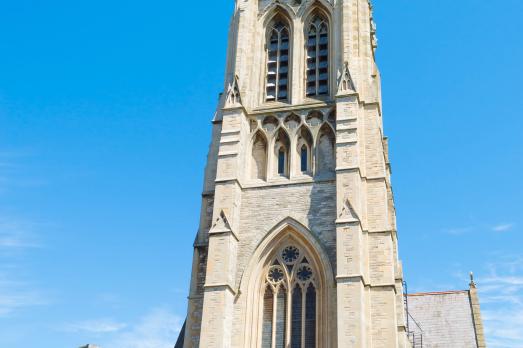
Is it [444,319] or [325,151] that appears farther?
[444,319]

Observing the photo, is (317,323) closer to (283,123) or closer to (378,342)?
(378,342)

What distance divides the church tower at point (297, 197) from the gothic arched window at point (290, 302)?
0.04 meters

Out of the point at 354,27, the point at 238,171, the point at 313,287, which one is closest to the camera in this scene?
the point at 313,287

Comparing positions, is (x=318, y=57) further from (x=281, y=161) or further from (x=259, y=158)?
(x=259, y=158)

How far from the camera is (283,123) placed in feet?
94.6

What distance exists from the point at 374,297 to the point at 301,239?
3.57 metres

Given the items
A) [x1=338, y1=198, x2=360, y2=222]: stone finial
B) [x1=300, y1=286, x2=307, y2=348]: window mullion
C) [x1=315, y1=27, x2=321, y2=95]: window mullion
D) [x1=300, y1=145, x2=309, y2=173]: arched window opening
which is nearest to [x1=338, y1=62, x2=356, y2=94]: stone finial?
[x1=315, y1=27, x2=321, y2=95]: window mullion

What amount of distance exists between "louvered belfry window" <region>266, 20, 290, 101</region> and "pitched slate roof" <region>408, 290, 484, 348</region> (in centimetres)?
1307

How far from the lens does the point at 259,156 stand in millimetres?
28656

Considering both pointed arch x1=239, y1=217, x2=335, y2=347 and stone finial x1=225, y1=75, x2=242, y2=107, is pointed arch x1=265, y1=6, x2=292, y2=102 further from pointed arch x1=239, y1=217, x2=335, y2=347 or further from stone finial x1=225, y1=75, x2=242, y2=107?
pointed arch x1=239, y1=217, x2=335, y2=347

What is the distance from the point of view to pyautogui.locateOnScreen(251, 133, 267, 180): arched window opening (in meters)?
28.2

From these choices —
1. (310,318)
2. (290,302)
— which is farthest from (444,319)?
(290,302)

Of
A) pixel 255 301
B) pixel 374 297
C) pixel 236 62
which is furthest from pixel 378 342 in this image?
pixel 236 62

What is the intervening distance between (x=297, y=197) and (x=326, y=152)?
244 centimetres
